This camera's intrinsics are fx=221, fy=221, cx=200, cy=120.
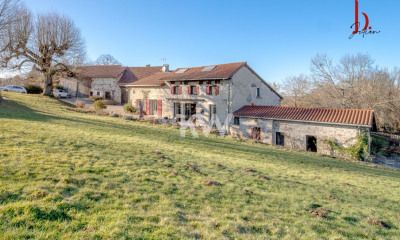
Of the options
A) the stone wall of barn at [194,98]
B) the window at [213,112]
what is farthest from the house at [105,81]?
the window at [213,112]

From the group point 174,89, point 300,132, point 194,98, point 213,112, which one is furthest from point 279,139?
→ point 174,89

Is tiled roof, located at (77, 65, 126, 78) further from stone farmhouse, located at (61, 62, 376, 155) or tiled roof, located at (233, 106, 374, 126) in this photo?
tiled roof, located at (233, 106, 374, 126)

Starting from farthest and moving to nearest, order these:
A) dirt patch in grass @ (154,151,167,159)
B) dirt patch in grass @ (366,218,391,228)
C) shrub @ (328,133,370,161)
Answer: shrub @ (328,133,370,161) < dirt patch in grass @ (154,151,167,159) < dirt patch in grass @ (366,218,391,228)

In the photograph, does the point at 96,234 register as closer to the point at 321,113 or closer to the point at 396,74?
the point at 321,113

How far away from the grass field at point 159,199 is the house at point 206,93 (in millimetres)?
14839

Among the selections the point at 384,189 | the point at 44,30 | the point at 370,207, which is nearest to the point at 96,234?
the point at 370,207

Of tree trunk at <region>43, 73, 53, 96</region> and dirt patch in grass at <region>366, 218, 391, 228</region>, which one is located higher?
tree trunk at <region>43, 73, 53, 96</region>

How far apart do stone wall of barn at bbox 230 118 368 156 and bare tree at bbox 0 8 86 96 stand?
20.8 meters

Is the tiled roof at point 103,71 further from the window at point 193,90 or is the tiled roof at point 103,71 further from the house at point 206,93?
the window at point 193,90

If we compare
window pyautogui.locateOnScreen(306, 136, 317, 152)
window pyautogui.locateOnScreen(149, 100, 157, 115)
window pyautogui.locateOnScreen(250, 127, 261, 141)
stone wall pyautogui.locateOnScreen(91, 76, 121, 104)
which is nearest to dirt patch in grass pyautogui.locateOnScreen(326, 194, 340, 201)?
window pyautogui.locateOnScreen(306, 136, 317, 152)

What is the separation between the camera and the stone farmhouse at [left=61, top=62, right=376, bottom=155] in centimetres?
1767

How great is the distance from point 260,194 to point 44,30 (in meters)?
27.7

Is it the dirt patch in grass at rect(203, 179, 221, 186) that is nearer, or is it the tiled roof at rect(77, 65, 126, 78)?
the dirt patch in grass at rect(203, 179, 221, 186)

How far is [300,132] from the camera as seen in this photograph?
18938 mm
